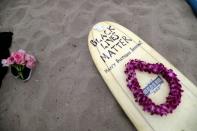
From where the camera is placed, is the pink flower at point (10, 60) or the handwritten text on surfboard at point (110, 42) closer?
the handwritten text on surfboard at point (110, 42)

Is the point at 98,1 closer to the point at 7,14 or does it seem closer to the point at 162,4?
the point at 162,4

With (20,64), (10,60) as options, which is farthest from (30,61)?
(10,60)

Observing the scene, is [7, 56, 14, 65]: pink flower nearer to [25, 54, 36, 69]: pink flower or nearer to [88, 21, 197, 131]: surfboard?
[25, 54, 36, 69]: pink flower

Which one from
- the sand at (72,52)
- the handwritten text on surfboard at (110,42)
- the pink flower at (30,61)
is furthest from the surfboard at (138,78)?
the pink flower at (30,61)

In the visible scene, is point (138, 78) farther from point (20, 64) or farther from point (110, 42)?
point (20, 64)

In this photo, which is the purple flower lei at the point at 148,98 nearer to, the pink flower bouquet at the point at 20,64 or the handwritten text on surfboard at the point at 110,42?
the handwritten text on surfboard at the point at 110,42

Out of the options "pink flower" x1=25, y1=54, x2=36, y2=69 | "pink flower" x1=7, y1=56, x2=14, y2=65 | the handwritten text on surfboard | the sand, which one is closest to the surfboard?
the handwritten text on surfboard
